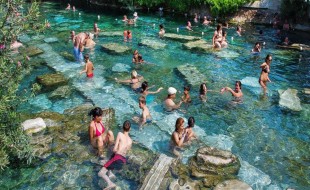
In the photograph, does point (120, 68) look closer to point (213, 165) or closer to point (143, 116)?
point (143, 116)

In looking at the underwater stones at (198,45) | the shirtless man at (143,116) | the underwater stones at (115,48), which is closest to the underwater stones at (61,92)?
the shirtless man at (143,116)

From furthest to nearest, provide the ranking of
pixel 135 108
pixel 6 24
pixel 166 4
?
pixel 166 4 → pixel 135 108 → pixel 6 24

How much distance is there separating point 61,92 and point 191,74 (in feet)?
23.7

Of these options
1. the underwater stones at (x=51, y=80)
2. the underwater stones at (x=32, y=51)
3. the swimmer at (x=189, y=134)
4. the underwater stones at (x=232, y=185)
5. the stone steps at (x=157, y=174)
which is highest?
the underwater stones at (x=32, y=51)

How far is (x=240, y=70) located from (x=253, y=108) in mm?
5428

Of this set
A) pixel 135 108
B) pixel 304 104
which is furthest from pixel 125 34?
pixel 304 104

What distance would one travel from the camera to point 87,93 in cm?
1645

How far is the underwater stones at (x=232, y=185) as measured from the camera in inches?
373

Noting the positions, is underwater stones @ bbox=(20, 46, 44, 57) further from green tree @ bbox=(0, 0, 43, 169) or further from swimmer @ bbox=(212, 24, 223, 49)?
green tree @ bbox=(0, 0, 43, 169)

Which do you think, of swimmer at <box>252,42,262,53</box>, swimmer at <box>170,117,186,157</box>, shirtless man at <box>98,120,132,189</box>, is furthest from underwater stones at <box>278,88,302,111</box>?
shirtless man at <box>98,120,132,189</box>

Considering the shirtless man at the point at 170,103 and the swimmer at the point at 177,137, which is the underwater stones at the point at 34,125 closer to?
the swimmer at the point at 177,137

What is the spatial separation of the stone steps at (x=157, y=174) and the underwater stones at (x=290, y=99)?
24.7 ft

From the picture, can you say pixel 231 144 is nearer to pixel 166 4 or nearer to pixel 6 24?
pixel 6 24

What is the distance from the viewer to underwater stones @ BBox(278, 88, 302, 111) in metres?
15.2
